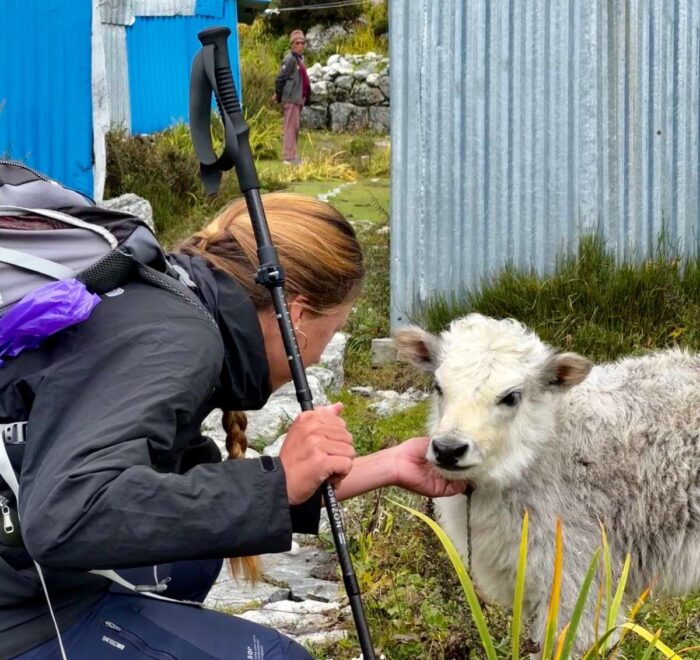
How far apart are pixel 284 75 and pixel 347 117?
5265 millimetres

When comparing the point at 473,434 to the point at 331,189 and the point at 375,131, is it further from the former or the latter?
the point at 375,131

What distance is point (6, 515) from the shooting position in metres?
2.72

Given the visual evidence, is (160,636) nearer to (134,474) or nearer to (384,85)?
(134,474)

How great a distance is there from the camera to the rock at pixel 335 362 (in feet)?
27.9

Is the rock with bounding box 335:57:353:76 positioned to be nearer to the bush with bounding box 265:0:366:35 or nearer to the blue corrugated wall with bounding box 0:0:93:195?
the bush with bounding box 265:0:366:35

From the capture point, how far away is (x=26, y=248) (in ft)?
8.86

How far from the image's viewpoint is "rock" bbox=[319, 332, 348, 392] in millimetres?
8492

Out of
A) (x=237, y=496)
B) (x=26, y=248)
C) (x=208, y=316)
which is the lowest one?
(x=237, y=496)

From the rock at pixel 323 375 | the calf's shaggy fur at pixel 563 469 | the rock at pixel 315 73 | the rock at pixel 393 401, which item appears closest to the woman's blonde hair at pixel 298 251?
the calf's shaggy fur at pixel 563 469

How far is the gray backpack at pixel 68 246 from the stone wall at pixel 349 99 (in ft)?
84.2

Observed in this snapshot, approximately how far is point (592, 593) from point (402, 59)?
531 cm

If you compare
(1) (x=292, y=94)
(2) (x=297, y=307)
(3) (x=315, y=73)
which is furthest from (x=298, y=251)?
(3) (x=315, y=73)

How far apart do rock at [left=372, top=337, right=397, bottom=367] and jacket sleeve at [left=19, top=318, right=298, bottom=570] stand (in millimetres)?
6302

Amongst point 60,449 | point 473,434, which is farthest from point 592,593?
point 60,449
